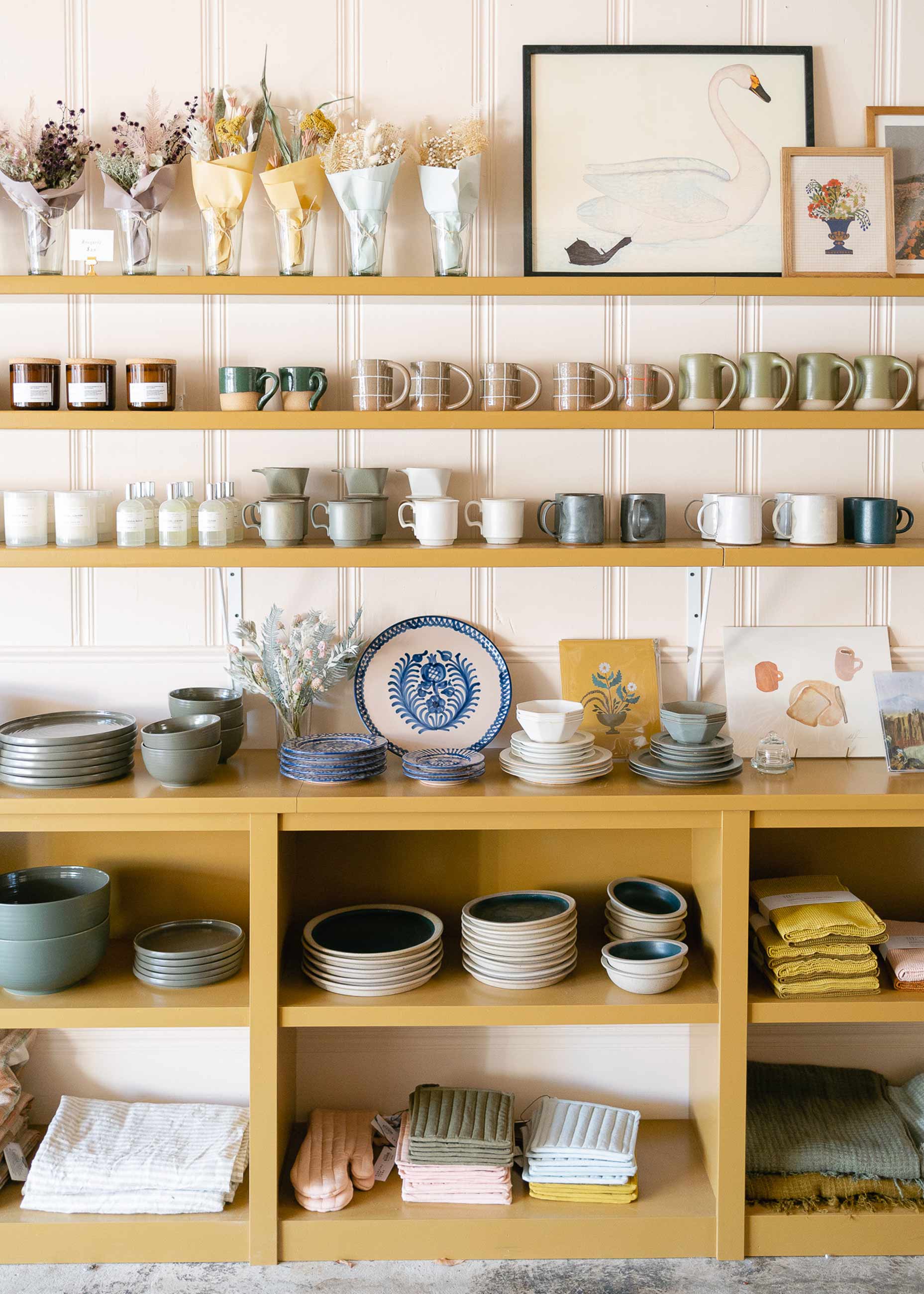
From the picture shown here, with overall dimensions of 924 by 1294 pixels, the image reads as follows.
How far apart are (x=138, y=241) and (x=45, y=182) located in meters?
0.20

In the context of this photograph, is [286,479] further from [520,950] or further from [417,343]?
[520,950]

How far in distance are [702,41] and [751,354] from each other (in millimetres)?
672

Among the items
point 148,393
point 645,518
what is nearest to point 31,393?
point 148,393

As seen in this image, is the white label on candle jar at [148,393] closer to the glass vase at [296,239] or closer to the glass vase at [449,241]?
the glass vase at [296,239]

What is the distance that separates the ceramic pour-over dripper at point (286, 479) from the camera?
86.6 inches

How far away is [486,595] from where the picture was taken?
236cm

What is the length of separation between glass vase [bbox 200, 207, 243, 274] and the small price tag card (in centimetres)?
18

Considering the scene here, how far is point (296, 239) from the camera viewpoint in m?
2.14

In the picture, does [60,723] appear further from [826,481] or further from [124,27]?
[826,481]

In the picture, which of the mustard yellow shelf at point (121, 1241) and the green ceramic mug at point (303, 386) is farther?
the green ceramic mug at point (303, 386)

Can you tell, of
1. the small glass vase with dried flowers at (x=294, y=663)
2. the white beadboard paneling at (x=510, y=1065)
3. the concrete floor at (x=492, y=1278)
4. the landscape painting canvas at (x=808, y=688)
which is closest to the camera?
the concrete floor at (x=492, y=1278)

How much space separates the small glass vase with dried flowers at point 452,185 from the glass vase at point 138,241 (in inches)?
21.2

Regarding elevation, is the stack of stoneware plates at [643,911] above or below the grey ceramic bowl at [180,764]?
below

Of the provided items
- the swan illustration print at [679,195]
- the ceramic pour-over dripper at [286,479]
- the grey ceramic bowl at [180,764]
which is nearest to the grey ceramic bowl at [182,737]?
the grey ceramic bowl at [180,764]
